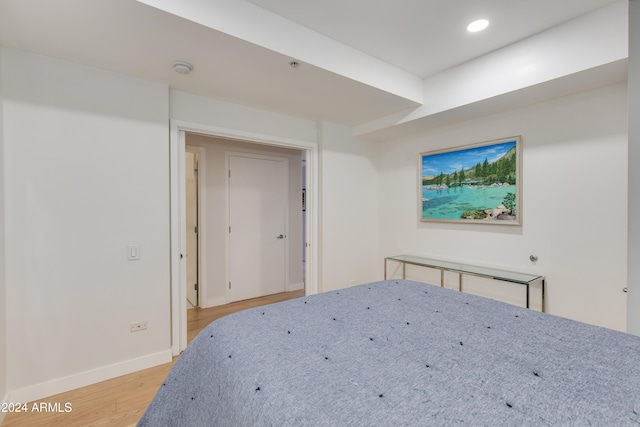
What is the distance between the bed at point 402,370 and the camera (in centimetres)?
73

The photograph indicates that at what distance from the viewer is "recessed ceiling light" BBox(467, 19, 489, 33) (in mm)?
1984

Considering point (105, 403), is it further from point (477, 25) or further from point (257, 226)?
point (477, 25)

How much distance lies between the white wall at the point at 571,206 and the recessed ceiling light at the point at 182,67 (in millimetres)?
2601

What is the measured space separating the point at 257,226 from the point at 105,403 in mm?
2533

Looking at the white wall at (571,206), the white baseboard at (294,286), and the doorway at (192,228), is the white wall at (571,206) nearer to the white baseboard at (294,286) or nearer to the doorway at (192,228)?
the white baseboard at (294,286)

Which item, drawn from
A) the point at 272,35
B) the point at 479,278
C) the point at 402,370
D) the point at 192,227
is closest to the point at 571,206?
the point at 479,278

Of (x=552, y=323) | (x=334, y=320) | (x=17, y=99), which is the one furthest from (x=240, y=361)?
(x=17, y=99)

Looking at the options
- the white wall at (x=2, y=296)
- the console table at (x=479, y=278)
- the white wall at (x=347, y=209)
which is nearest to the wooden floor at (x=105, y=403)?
the white wall at (x=2, y=296)

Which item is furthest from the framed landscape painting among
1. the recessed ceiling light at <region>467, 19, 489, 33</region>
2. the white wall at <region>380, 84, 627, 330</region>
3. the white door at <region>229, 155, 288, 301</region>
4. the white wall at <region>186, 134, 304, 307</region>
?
the white wall at <region>186, 134, 304, 307</region>

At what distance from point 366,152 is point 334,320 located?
285cm

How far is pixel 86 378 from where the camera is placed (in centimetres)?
212

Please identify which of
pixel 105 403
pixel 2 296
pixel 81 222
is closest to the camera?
pixel 2 296

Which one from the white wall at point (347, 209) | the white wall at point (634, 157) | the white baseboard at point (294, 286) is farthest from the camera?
the white baseboard at point (294, 286)

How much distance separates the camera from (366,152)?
383 centimetres
